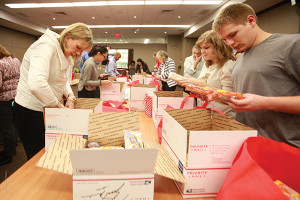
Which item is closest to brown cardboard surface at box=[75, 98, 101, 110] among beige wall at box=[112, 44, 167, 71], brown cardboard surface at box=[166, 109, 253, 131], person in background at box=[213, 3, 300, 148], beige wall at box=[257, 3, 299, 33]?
brown cardboard surface at box=[166, 109, 253, 131]

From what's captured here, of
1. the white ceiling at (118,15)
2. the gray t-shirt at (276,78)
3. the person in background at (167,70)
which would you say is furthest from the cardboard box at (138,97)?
the white ceiling at (118,15)

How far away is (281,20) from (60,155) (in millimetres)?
6136

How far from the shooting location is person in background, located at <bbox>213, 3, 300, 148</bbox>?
871 mm

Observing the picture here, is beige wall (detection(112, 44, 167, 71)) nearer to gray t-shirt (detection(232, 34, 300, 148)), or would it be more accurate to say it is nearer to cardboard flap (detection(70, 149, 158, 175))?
gray t-shirt (detection(232, 34, 300, 148))

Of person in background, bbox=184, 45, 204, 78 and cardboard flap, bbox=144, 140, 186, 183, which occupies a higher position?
person in background, bbox=184, 45, 204, 78

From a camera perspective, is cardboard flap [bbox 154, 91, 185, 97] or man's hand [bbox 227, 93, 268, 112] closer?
man's hand [bbox 227, 93, 268, 112]

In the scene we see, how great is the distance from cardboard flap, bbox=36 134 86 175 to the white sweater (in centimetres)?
39

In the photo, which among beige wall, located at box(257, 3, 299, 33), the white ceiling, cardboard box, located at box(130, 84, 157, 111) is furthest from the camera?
the white ceiling

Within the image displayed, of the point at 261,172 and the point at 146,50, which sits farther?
the point at 146,50

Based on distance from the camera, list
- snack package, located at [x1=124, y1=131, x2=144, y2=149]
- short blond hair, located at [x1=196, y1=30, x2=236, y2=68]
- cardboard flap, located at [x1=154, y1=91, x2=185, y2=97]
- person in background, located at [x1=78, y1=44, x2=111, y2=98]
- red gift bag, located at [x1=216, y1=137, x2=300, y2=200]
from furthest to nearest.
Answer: person in background, located at [x1=78, y1=44, x2=111, y2=98] < cardboard flap, located at [x1=154, y1=91, x2=185, y2=97] < short blond hair, located at [x1=196, y1=30, x2=236, y2=68] < snack package, located at [x1=124, y1=131, x2=144, y2=149] < red gift bag, located at [x1=216, y1=137, x2=300, y2=200]

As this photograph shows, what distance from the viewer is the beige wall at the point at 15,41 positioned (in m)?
9.38

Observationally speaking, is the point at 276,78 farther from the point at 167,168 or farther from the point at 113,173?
the point at 113,173

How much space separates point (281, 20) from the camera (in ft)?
16.7

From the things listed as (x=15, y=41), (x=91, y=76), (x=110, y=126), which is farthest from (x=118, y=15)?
(x=110, y=126)
